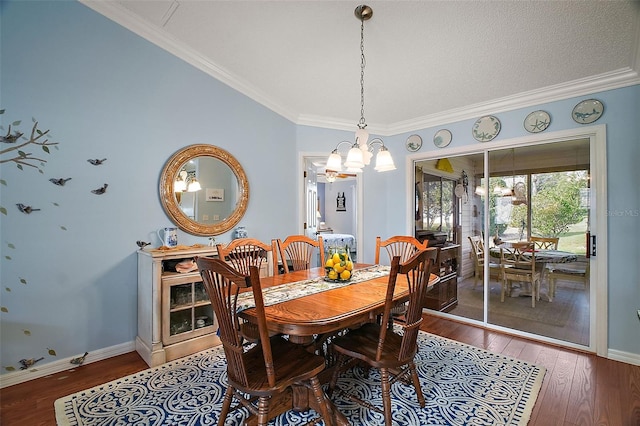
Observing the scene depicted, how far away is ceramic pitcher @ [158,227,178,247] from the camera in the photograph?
2.74 m

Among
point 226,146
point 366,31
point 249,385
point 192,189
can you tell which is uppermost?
point 366,31

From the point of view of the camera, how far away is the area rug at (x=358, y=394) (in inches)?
70.6

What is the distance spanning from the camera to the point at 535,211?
3.21 metres

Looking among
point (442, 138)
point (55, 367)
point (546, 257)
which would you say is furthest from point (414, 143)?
point (55, 367)

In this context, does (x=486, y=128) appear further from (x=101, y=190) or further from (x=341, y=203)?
(x=341, y=203)

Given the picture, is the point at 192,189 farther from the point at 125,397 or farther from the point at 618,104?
the point at 618,104

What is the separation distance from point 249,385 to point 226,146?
102 inches

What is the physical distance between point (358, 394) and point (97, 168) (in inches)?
109

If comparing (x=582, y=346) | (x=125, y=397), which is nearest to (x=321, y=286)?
(x=125, y=397)

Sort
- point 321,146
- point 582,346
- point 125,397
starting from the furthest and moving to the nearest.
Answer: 1. point 321,146
2. point 582,346
3. point 125,397

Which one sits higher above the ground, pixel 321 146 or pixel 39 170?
pixel 321 146

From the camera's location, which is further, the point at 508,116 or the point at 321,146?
the point at 321,146

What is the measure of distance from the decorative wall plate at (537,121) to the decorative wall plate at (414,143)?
1.21 meters

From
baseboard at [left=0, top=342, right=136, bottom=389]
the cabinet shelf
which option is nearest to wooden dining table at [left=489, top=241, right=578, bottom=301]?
the cabinet shelf
